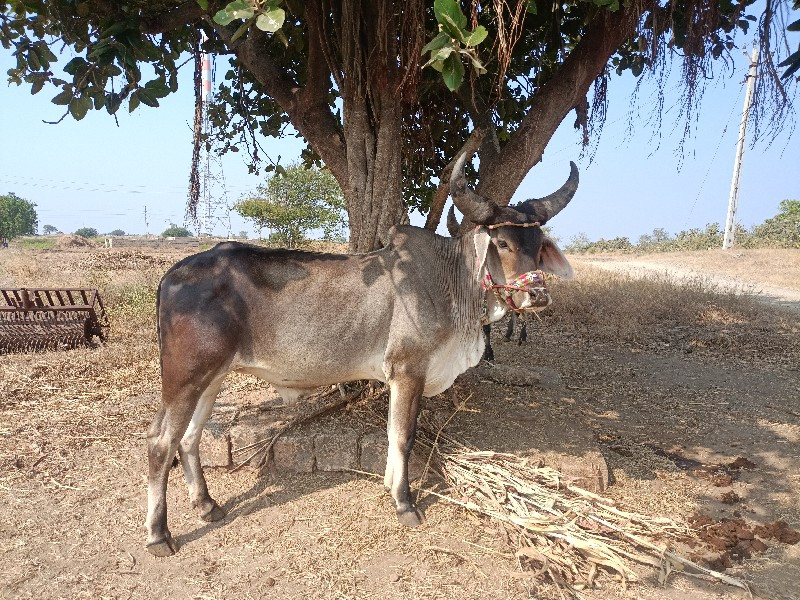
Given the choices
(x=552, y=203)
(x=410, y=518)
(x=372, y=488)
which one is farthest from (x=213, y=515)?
(x=552, y=203)

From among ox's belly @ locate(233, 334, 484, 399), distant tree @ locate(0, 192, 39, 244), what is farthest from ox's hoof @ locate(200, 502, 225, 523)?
distant tree @ locate(0, 192, 39, 244)

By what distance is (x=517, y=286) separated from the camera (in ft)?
11.2

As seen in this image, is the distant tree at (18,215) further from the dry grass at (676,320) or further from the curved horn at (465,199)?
the curved horn at (465,199)

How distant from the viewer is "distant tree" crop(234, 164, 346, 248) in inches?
909

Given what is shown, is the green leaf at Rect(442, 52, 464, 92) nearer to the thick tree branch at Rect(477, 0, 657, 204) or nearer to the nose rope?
the nose rope

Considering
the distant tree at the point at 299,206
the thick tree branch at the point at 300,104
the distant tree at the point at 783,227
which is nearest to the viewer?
the thick tree branch at the point at 300,104

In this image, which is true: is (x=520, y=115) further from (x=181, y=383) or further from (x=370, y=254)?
(x=181, y=383)

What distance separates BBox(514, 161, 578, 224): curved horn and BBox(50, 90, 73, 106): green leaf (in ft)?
9.50

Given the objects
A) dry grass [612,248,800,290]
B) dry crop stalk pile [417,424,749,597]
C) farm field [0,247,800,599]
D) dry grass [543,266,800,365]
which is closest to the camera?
farm field [0,247,800,599]

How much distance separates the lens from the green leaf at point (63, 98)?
3544 mm

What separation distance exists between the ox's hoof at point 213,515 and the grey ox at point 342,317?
1 centimetres

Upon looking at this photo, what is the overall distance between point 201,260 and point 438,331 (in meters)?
1.47

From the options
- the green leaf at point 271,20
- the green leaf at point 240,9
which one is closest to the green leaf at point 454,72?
the green leaf at point 271,20

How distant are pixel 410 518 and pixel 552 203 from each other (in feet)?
7.08
